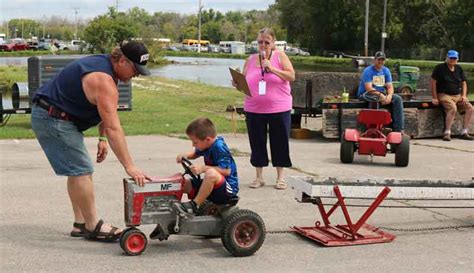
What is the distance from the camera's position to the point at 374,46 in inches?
3531

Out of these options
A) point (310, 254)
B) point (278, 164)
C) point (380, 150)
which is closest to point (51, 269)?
point (310, 254)

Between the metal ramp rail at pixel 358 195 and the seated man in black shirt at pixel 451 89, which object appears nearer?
the metal ramp rail at pixel 358 195

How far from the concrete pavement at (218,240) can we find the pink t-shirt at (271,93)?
37.7 inches

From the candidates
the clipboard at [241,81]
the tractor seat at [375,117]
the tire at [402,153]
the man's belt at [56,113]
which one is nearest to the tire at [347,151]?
the tractor seat at [375,117]

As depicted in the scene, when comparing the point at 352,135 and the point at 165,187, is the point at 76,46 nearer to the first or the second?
the point at 352,135

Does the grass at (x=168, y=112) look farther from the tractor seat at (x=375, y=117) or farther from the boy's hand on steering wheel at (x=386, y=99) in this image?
the tractor seat at (x=375, y=117)

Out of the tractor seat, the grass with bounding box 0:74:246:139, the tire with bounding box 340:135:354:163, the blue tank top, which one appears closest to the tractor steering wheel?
the blue tank top

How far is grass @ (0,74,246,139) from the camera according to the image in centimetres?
1388

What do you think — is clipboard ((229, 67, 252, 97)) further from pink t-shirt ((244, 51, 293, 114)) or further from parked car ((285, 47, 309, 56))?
parked car ((285, 47, 309, 56))

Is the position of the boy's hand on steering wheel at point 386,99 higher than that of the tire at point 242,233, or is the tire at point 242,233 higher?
the boy's hand on steering wheel at point 386,99

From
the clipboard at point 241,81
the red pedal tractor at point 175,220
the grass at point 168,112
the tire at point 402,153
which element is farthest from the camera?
the grass at point 168,112

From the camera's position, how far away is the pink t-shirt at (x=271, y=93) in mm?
8430

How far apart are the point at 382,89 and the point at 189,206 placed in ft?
23.5

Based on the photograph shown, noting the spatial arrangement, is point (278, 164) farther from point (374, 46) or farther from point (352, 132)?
point (374, 46)
